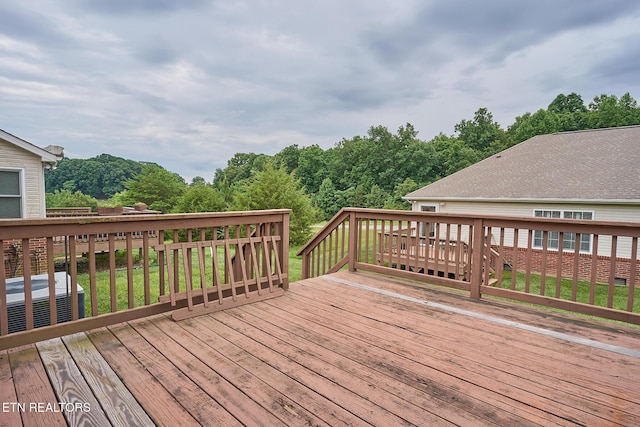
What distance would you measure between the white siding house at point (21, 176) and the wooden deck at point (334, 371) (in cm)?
697

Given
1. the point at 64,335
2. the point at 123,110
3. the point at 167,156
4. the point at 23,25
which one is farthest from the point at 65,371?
the point at 167,156

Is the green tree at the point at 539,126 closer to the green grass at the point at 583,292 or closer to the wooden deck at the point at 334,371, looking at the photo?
the green grass at the point at 583,292

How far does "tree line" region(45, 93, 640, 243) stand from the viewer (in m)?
17.6

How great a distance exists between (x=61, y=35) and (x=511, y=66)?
1780cm

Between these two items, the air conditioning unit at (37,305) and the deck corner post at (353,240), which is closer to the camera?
the air conditioning unit at (37,305)

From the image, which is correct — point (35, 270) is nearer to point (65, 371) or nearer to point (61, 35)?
point (61, 35)

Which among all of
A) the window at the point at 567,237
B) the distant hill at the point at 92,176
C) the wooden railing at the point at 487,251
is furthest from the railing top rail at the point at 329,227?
the distant hill at the point at 92,176

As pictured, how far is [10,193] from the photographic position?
7129 mm

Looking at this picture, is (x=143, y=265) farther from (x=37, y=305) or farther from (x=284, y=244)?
(x=284, y=244)

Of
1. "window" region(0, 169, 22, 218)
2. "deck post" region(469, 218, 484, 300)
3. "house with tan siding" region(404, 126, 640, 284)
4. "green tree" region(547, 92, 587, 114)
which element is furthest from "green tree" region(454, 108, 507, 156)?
"window" region(0, 169, 22, 218)

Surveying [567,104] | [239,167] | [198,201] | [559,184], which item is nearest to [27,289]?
[559,184]

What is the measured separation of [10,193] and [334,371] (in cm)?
887

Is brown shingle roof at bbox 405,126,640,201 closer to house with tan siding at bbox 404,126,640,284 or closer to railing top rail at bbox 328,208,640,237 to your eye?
house with tan siding at bbox 404,126,640,284

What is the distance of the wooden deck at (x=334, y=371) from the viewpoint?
5.16ft
